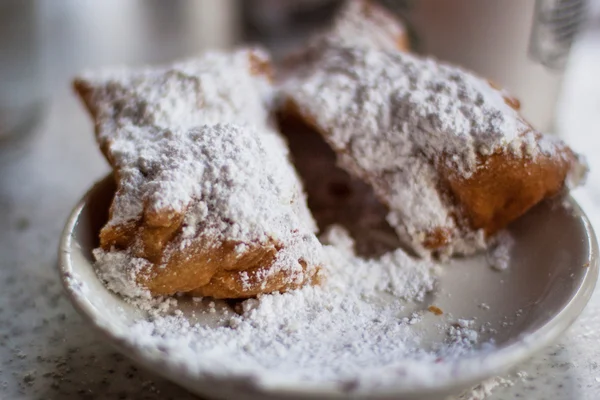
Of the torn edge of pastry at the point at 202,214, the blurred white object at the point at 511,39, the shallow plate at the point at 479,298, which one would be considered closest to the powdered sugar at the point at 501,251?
the shallow plate at the point at 479,298

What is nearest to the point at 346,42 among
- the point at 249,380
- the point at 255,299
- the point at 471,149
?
the point at 471,149

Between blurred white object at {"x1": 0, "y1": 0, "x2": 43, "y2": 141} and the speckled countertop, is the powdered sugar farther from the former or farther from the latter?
blurred white object at {"x1": 0, "y1": 0, "x2": 43, "y2": 141}

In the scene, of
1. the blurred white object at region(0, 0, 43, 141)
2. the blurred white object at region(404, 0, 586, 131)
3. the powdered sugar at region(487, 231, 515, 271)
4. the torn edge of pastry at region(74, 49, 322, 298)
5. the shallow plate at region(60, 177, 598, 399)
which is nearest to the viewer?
the shallow plate at region(60, 177, 598, 399)

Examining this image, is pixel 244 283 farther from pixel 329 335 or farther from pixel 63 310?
pixel 63 310

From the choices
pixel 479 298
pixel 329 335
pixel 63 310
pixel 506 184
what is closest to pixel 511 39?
pixel 506 184

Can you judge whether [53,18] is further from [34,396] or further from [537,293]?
[537,293]

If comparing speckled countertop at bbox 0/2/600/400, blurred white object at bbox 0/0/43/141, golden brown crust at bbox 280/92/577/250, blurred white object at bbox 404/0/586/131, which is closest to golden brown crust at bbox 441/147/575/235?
golden brown crust at bbox 280/92/577/250

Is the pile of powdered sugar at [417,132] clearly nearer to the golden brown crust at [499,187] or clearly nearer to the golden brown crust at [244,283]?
the golden brown crust at [499,187]
